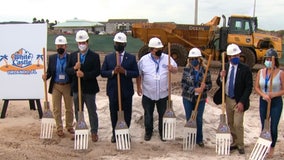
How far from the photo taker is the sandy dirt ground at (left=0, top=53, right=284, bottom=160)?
19.2 ft

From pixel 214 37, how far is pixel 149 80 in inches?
438

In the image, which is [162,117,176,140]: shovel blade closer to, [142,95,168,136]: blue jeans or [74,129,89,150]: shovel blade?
[142,95,168,136]: blue jeans

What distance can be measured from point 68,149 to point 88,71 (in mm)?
1260

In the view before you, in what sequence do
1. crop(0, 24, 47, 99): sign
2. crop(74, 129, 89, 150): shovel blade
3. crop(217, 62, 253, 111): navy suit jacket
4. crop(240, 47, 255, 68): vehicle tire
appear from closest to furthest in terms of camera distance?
crop(217, 62, 253, 111): navy suit jacket → crop(74, 129, 89, 150): shovel blade → crop(0, 24, 47, 99): sign → crop(240, 47, 255, 68): vehicle tire

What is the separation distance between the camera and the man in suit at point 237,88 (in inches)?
229

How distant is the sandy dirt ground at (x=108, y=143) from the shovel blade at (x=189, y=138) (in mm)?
106

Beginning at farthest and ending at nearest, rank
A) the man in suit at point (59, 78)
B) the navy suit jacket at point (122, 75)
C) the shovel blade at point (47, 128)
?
the shovel blade at point (47, 128) → the man in suit at point (59, 78) → the navy suit jacket at point (122, 75)

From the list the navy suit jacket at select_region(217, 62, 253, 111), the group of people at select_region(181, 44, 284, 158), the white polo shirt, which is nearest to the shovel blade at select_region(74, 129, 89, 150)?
the white polo shirt

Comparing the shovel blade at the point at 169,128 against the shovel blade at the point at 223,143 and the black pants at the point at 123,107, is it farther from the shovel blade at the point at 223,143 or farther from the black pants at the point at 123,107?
the shovel blade at the point at 223,143

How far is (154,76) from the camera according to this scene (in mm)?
6328

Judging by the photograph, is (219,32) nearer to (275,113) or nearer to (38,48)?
(38,48)

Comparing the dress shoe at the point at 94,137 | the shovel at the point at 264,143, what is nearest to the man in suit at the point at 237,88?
the shovel at the point at 264,143

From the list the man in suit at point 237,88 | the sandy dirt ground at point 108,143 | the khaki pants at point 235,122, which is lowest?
the sandy dirt ground at point 108,143

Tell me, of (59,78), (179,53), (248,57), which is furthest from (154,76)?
(248,57)
